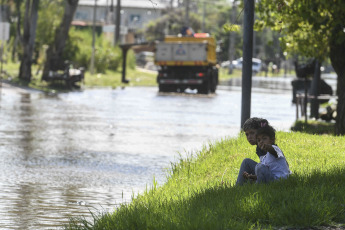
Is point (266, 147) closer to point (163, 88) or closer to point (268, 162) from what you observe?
point (268, 162)

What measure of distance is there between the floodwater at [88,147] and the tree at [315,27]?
78.5 inches

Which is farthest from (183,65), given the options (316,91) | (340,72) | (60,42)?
(340,72)

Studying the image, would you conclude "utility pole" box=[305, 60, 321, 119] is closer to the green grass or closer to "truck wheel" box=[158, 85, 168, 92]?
the green grass

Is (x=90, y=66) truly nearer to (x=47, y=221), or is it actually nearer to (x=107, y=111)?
(x=107, y=111)

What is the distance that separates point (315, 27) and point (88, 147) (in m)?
4.81

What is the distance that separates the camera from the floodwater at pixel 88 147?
32.1ft

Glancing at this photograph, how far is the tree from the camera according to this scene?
13742 millimetres

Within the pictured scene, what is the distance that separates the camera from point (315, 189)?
762 cm

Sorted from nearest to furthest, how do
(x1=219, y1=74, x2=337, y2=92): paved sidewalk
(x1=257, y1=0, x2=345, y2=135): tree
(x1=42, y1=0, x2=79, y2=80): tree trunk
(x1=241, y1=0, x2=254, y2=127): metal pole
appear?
(x1=257, y1=0, x2=345, y2=135): tree → (x1=241, y1=0, x2=254, y2=127): metal pole → (x1=42, y1=0, x2=79, y2=80): tree trunk → (x1=219, y1=74, x2=337, y2=92): paved sidewalk

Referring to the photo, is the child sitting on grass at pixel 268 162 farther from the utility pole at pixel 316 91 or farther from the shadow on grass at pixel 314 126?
the utility pole at pixel 316 91

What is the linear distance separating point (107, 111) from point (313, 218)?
20.4 m

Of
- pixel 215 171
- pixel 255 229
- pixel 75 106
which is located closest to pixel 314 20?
pixel 215 171

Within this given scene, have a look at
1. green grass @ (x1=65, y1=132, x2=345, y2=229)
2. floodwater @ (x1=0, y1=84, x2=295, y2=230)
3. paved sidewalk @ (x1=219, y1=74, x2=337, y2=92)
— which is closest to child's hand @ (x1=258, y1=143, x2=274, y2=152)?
green grass @ (x1=65, y1=132, x2=345, y2=229)

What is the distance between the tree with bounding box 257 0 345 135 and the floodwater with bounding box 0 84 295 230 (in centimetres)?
199
